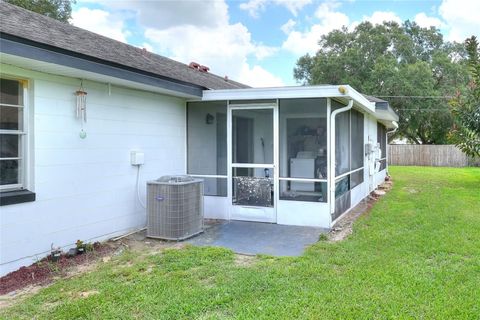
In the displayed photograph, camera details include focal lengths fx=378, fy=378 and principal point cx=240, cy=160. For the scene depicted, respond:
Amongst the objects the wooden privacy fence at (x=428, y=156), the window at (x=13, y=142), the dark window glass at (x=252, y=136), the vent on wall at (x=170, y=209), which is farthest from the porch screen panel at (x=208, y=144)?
the wooden privacy fence at (x=428, y=156)

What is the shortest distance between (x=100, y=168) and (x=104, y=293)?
2.37 m

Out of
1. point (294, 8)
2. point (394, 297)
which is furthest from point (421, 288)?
point (294, 8)

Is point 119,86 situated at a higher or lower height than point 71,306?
higher

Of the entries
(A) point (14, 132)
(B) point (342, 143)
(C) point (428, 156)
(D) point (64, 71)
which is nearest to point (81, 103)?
(D) point (64, 71)

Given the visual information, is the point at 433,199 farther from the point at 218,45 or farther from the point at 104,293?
the point at 218,45

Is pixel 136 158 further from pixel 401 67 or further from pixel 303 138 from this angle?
pixel 401 67

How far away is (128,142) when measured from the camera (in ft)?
20.5

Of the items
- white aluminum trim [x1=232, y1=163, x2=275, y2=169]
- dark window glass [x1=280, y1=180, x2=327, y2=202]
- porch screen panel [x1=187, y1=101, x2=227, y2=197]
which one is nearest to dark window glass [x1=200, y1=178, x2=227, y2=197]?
porch screen panel [x1=187, y1=101, x2=227, y2=197]

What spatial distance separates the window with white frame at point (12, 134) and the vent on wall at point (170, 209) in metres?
1.87

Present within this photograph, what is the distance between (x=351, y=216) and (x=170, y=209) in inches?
158

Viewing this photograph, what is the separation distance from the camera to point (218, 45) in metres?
16.3

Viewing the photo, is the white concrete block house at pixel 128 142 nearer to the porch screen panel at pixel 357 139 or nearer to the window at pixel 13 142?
the window at pixel 13 142

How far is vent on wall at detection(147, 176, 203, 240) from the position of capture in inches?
233

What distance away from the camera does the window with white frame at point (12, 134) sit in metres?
4.51
